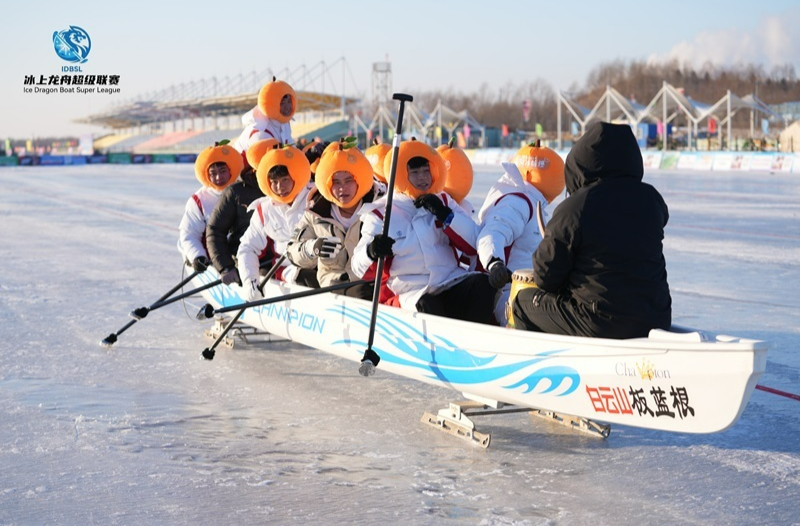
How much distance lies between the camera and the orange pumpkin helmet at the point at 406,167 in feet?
16.6

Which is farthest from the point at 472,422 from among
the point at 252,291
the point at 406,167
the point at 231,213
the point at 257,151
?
the point at 257,151

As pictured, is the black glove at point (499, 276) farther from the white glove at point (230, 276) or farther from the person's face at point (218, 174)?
the person's face at point (218, 174)

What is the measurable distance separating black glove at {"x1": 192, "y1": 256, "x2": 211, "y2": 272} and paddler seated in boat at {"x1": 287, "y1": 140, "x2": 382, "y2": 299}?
106cm

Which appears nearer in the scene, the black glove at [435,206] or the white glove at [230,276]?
the black glove at [435,206]

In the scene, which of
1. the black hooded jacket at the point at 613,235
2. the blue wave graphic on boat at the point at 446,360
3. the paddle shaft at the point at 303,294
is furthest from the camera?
the paddle shaft at the point at 303,294

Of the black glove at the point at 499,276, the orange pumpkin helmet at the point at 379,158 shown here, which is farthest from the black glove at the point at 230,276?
the black glove at the point at 499,276

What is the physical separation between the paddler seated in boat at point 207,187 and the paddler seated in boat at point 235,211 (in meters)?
0.26

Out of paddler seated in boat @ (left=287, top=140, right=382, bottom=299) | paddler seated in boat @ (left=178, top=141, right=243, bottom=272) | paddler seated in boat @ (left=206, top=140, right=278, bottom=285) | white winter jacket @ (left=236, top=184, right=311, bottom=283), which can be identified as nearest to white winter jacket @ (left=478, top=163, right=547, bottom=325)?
paddler seated in boat @ (left=287, top=140, right=382, bottom=299)

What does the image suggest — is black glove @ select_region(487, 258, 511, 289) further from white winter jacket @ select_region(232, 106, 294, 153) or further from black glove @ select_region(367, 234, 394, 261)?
white winter jacket @ select_region(232, 106, 294, 153)

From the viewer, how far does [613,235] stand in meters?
3.82

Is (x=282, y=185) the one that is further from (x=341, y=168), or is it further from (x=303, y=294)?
(x=303, y=294)

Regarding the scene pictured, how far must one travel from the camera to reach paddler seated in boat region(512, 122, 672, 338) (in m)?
Answer: 3.81

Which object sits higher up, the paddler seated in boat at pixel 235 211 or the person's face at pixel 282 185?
the person's face at pixel 282 185

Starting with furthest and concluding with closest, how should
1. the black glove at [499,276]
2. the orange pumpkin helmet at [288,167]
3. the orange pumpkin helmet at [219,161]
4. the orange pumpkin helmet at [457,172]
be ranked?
the orange pumpkin helmet at [219,161]
the orange pumpkin helmet at [288,167]
the orange pumpkin helmet at [457,172]
the black glove at [499,276]
